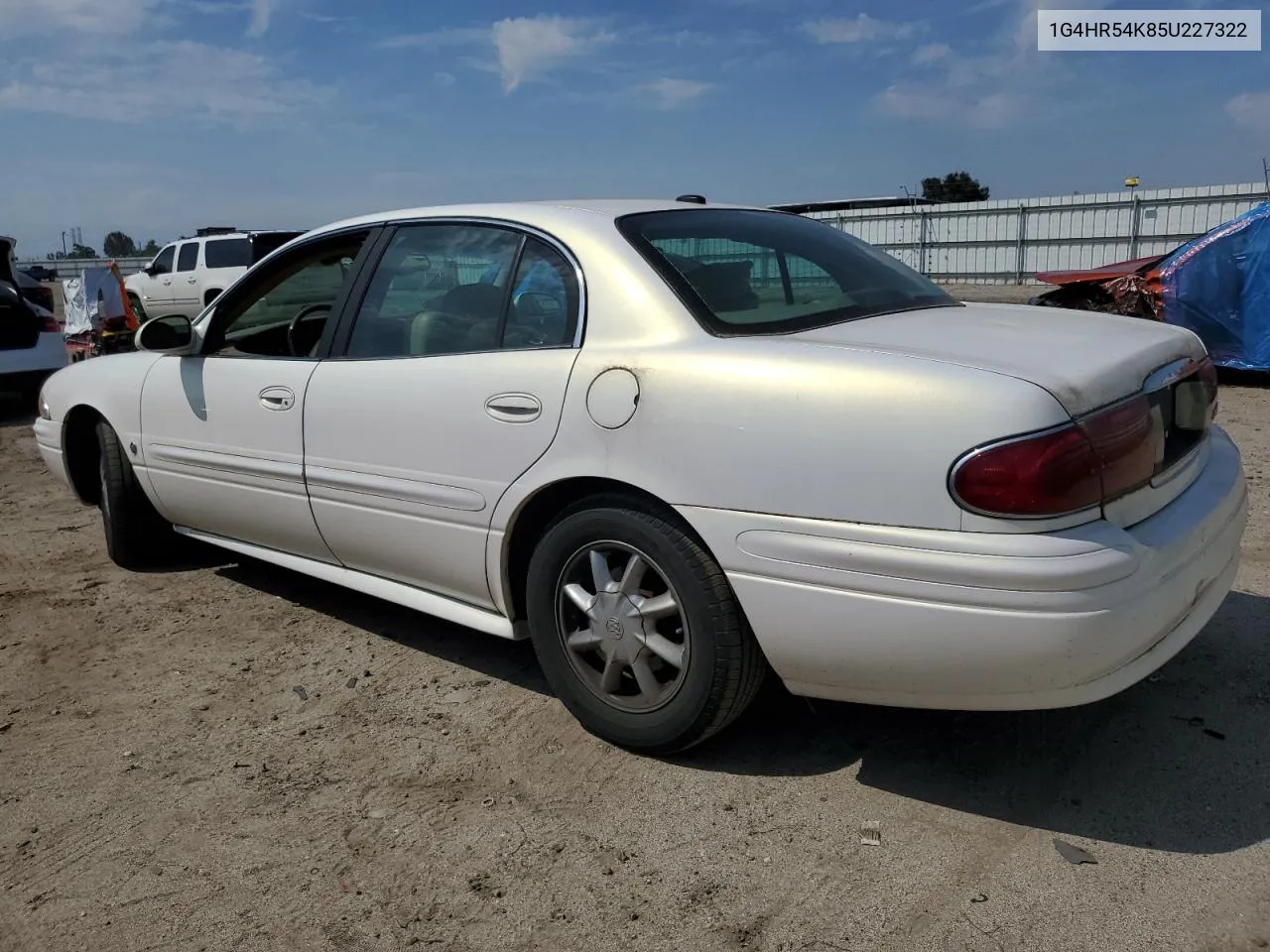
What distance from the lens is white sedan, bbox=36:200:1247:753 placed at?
2.27 metres

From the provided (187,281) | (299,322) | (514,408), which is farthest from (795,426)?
(187,281)

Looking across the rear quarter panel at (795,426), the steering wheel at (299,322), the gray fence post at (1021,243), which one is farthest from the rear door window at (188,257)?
the rear quarter panel at (795,426)

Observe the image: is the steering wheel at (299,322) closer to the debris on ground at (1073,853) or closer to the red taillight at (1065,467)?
the red taillight at (1065,467)

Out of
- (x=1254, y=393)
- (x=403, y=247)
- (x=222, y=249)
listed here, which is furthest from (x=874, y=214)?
(x=403, y=247)

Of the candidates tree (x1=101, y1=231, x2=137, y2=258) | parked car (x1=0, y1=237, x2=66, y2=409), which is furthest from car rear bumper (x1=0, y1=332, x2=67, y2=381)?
tree (x1=101, y1=231, x2=137, y2=258)

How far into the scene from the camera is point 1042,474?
2.19 meters

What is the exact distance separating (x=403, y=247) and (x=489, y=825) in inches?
77.6

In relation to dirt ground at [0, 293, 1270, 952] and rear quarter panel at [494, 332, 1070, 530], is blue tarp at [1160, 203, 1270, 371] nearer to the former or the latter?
dirt ground at [0, 293, 1270, 952]

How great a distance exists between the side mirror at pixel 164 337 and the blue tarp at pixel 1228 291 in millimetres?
8822

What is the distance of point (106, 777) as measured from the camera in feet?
9.71

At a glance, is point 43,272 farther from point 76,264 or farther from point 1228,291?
point 1228,291

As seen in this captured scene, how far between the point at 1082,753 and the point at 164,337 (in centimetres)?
363

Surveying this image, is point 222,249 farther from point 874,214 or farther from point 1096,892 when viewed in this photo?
point 1096,892

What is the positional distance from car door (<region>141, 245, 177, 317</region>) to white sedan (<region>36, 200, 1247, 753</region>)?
18352 millimetres
